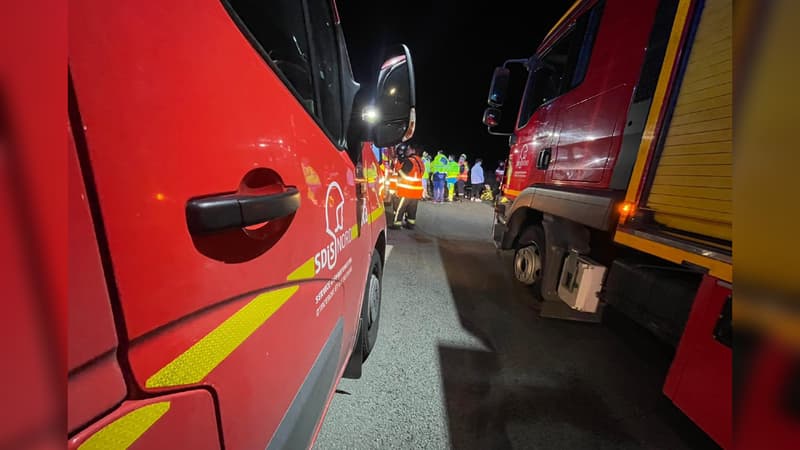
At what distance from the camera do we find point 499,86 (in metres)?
3.60

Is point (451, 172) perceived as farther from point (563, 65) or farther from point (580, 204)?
point (580, 204)

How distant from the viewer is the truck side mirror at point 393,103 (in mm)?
1536

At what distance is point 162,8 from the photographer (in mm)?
499

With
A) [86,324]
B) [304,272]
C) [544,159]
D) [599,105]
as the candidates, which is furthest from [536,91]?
[86,324]

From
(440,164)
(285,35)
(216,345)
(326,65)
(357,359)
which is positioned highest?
(285,35)

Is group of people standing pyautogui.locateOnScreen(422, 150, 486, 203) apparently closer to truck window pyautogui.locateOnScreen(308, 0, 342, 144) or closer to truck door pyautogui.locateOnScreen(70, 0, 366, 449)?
truck window pyautogui.locateOnScreen(308, 0, 342, 144)

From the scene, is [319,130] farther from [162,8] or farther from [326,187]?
[162,8]

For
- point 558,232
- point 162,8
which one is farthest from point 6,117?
point 558,232

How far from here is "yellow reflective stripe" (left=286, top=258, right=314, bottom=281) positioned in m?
0.89

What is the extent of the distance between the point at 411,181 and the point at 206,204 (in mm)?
5401

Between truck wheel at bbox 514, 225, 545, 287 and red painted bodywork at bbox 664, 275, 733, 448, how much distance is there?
148 cm

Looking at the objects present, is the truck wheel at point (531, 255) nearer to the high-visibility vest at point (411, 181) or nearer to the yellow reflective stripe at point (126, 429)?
the high-visibility vest at point (411, 181)

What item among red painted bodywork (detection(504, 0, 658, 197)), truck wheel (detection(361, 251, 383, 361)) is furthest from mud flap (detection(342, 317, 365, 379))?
red painted bodywork (detection(504, 0, 658, 197))

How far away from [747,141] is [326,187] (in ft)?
3.47
